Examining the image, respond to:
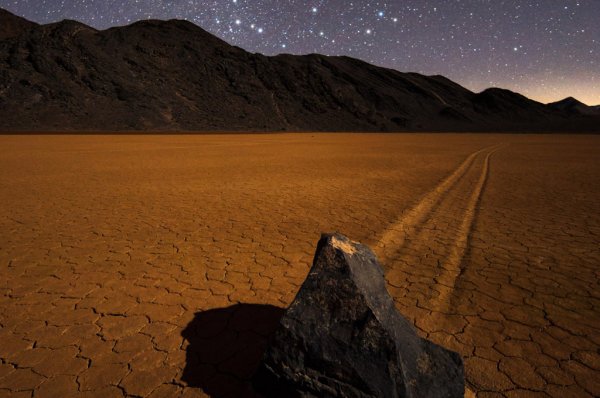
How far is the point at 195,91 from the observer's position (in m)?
69.6

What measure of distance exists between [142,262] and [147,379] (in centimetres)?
218

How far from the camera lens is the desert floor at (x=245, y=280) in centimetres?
247

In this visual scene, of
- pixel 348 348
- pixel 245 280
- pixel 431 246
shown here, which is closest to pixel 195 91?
pixel 431 246

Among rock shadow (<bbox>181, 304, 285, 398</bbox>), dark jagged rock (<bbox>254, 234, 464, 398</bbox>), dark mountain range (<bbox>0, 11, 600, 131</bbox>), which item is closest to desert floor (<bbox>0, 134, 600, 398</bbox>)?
rock shadow (<bbox>181, 304, 285, 398</bbox>)

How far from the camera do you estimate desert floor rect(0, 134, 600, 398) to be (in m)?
2.47

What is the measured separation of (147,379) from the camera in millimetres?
2379

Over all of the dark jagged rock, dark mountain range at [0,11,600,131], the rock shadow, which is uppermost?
dark mountain range at [0,11,600,131]

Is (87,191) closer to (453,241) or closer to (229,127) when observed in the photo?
(453,241)

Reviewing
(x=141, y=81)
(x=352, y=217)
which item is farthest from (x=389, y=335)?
(x=141, y=81)

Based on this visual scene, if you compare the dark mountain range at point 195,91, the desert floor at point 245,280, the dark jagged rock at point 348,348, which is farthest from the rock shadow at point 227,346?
the dark mountain range at point 195,91

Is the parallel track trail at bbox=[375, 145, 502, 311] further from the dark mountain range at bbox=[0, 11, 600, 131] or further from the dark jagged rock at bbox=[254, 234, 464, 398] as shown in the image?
the dark mountain range at bbox=[0, 11, 600, 131]

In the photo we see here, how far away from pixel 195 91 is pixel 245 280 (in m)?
73.0

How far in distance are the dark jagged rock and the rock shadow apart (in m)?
0.32

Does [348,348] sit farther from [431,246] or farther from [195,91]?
[195,91]
